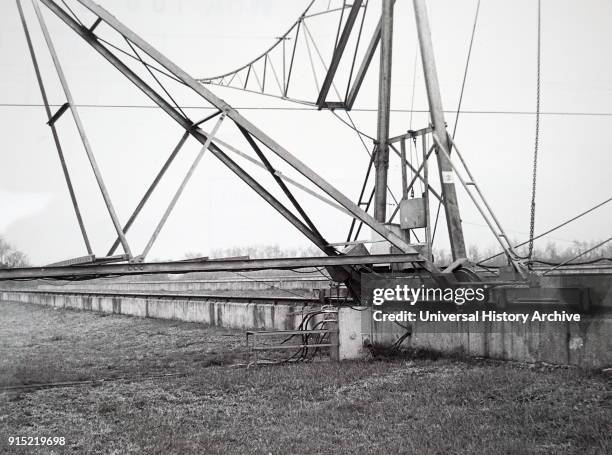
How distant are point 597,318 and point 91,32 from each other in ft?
28.4

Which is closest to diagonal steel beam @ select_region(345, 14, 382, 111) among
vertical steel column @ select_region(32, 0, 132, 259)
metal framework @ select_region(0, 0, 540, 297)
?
metal framework @ select_region(0, 0, 540, 297)

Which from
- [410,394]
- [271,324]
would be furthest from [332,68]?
[271,324]

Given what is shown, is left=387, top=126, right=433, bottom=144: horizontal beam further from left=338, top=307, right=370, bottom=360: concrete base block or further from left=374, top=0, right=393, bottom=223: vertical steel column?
left=338, top=307, right=370, bottom=360: concrete base block

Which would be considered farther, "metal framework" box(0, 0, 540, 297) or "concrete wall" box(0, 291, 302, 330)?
"concrete wall" box(0, 291, 302, 330)

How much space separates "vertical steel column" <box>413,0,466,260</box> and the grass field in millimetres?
2143

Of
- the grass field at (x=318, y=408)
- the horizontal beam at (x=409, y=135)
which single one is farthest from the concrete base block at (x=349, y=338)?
the horizontal beam at (x=409, y=135)

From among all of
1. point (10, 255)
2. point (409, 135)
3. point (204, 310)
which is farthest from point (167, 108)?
point (10, 255)

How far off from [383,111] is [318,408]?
5.92 metres

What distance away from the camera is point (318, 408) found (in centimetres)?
773

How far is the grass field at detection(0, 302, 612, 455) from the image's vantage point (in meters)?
6.20

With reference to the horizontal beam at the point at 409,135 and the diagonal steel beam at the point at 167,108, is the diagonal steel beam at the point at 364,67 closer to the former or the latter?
the horizontal beam at the point at 409,135

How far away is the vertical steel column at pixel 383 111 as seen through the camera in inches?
434

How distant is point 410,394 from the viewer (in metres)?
8.16

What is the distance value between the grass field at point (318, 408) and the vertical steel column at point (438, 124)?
2143 millimetres
